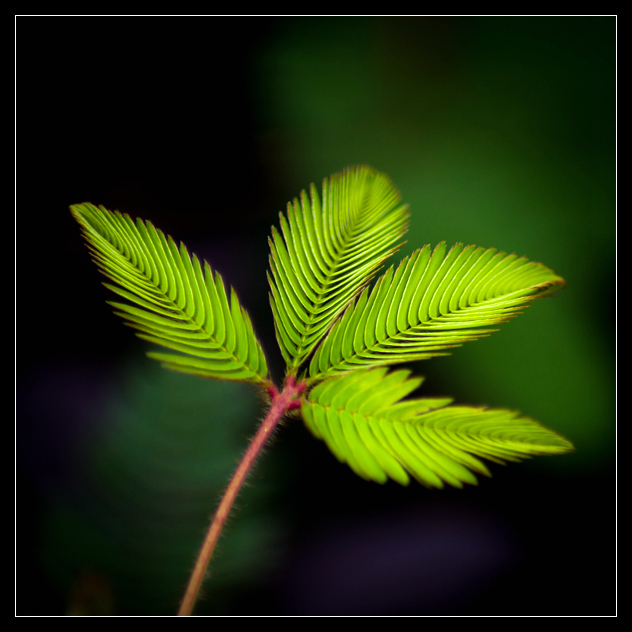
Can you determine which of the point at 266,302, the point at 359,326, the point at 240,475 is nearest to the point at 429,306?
the point at 359,326

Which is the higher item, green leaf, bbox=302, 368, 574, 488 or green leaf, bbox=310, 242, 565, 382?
green leaf, bbox=310, 242, 565, 382

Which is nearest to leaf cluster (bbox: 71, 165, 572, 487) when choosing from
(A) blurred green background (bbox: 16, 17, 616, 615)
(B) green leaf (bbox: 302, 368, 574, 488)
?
(B) green leaf (bbox: 302, 368, 574, 488)

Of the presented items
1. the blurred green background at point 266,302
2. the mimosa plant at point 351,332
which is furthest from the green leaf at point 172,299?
the blurred green background at point 266,302

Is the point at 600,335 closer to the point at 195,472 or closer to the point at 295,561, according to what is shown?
the point at 295,561

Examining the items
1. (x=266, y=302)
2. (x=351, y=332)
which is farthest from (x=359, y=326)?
(x=266, y=302)

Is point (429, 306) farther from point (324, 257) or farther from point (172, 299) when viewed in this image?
point (172, 299)

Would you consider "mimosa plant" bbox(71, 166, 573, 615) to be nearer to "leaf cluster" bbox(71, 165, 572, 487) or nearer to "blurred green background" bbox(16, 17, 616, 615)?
"leaf cluster" bbox(71, 165, 572, 487)

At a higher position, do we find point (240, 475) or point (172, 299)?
point (172, 299)

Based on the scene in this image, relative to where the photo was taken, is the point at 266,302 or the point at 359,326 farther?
the point at 266,302
